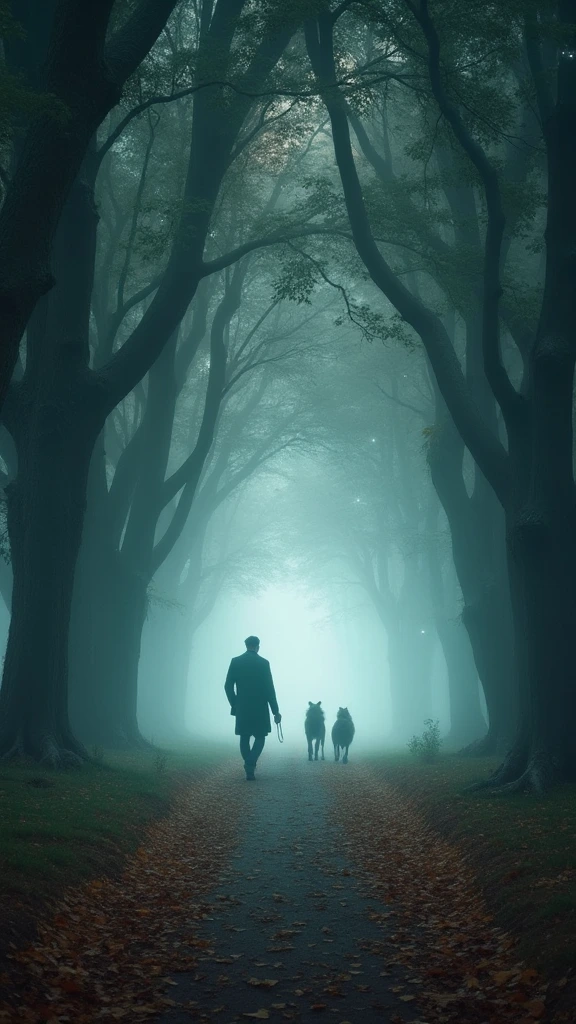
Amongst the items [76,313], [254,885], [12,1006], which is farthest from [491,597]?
[12,1006]

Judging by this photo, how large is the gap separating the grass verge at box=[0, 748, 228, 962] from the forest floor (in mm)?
146

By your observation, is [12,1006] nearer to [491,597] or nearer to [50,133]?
[50,133]

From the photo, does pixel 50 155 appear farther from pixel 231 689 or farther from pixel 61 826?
pixel 231 689

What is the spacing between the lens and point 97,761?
1204 cm

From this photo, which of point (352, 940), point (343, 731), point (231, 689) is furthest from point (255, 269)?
point (352, 940)

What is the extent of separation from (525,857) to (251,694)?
26.2 feet

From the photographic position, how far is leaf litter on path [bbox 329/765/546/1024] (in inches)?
166

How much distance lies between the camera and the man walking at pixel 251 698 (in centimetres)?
1420

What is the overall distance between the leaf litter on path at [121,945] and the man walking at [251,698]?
569 centimetres

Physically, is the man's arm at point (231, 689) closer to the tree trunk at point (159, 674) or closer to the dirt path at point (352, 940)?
the dirt path at point (352, 940)

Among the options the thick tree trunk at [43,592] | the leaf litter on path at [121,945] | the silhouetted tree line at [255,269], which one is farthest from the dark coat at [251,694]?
the leaf litter on path at [121,945]

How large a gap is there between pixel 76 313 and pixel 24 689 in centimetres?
509

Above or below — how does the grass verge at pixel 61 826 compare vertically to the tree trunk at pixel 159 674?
below

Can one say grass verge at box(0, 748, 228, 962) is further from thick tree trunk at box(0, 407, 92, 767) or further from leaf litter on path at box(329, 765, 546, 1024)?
leaf litter on path at box(329, 765, 546, 1024)
